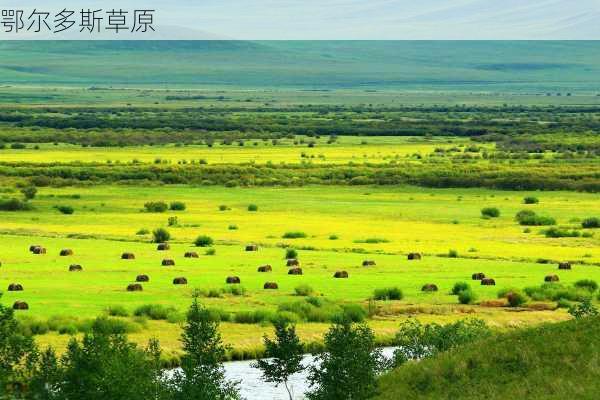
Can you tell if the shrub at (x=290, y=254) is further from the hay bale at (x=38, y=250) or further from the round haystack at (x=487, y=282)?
the round haystack at (x=487, y=282)

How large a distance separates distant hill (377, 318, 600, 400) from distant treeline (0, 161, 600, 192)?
265ft

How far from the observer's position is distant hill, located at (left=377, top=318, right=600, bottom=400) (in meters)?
30.5

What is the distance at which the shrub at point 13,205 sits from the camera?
93.7m

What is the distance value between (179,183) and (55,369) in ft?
287

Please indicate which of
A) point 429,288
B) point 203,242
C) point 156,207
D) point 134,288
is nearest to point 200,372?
point 134,288

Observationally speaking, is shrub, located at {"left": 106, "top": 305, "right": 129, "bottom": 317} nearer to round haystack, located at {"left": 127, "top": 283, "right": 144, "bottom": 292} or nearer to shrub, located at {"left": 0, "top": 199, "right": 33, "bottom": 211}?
round haystack, located at {"left": 127, "top": 283, "right": 144, "bottom": 292}

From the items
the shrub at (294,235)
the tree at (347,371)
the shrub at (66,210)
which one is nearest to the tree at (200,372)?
the tree at (347,371)

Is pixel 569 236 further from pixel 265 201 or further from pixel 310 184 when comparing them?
pixel 310 184

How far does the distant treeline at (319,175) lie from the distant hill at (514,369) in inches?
3182

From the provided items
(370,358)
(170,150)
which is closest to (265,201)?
(170,150)

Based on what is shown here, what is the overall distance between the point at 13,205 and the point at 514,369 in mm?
65831

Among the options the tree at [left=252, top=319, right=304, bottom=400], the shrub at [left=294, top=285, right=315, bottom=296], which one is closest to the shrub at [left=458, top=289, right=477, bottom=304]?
the shrub at [left=294, top=285, right=315, bottom=296]

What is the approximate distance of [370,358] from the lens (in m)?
32.8

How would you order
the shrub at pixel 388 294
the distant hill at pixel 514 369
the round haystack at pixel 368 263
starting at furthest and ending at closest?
1. the round haystack at pixel 368 263
2. the shrub at pixel 388 294
3. the distant hill at pixel 514 369
